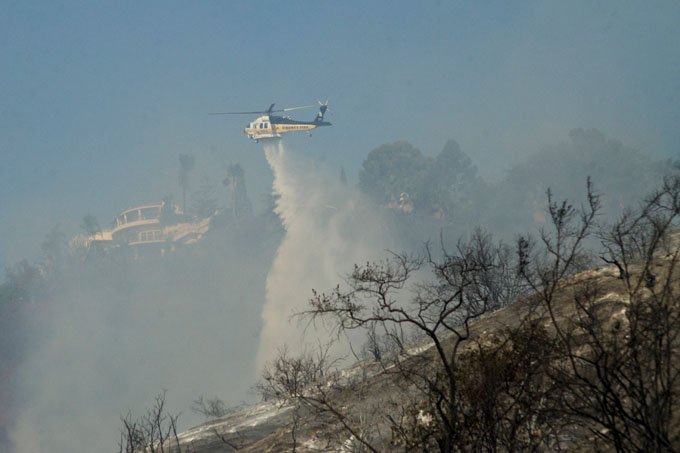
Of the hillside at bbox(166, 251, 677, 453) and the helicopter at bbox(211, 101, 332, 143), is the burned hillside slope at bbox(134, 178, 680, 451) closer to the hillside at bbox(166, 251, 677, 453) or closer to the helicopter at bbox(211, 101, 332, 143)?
the hillside at bbox(166, 251, 677, 453)

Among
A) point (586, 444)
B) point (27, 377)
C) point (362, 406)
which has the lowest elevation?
point (586, 444)

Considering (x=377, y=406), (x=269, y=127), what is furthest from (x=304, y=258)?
(x=377, y=406)

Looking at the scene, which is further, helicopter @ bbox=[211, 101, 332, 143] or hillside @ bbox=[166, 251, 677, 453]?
helicopter @ bbox=[211, 101, 332, 143]

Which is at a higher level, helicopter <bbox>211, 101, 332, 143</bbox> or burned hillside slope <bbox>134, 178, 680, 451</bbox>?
helicopter <bbox>211, 101, 332, 143</bbox>

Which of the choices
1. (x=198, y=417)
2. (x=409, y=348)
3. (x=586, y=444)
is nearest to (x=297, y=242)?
(x=198, y=417)

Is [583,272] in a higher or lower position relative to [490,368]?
higher

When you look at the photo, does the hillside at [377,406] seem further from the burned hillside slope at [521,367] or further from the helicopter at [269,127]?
the helicopter at [269,127]

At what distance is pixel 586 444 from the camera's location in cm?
1647

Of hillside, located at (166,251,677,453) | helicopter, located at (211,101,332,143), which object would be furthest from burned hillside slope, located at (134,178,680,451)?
helicopter, located at (211,101,332,143)

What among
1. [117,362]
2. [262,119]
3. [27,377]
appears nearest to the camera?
[262,119]

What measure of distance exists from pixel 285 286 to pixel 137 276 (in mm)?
66326

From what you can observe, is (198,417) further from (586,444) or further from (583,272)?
(586,444)

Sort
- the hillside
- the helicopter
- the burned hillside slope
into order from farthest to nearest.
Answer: the helicopter < the hillside < the burned hillside slope

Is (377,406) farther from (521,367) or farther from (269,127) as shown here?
(269,127)
